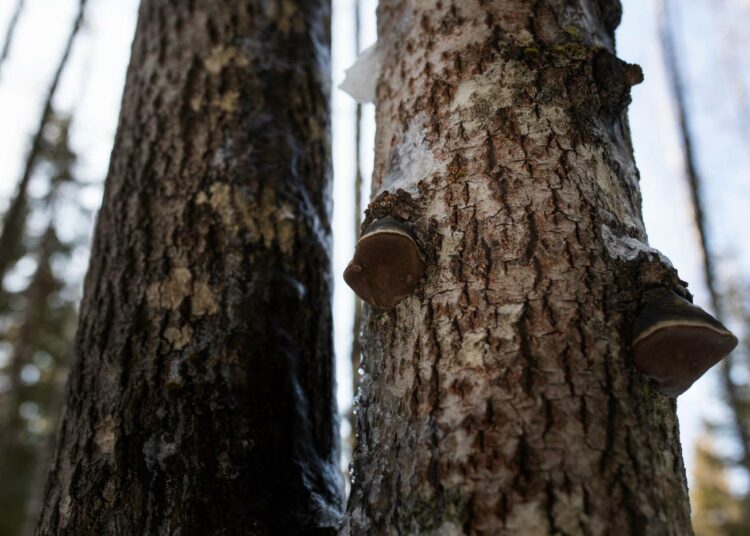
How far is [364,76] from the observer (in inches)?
87.0

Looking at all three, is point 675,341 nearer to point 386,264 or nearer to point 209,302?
point 386,264

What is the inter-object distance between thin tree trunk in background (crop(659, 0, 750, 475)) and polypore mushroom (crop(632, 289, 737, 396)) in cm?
736

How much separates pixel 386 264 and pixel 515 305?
318 mm

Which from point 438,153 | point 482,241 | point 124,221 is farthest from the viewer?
point 124,221

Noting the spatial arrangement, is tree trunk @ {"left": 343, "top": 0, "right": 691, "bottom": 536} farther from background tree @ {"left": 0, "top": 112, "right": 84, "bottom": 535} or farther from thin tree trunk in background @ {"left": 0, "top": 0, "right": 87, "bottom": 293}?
background tree @ {"left": 0, "top": 112, "right": 84, "bottom": 535}

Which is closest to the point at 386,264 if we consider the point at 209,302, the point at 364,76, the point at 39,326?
the point at 209,302

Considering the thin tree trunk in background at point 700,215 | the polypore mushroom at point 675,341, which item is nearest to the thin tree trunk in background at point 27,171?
the polypore mushroom at point 675,341

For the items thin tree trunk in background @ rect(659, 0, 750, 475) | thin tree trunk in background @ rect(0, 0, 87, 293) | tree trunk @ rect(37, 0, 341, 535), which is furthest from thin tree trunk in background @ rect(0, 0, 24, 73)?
thin tree trunk in background @ rect(659, 0, 750, 475)

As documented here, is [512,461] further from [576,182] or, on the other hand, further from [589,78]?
[589,78]

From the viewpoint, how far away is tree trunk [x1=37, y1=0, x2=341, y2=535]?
5.67 ft

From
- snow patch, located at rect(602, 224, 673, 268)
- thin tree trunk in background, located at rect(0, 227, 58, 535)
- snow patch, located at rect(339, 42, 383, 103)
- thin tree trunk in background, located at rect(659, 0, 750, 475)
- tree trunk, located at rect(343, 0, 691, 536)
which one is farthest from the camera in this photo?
thin tree trunk in background, located at rect(0, 227, 58, 535)

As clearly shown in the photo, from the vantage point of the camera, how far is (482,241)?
4.68 ft

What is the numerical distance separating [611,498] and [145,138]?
6.64 feet

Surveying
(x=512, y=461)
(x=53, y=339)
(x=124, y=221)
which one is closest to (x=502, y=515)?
(x=512, y=461)
